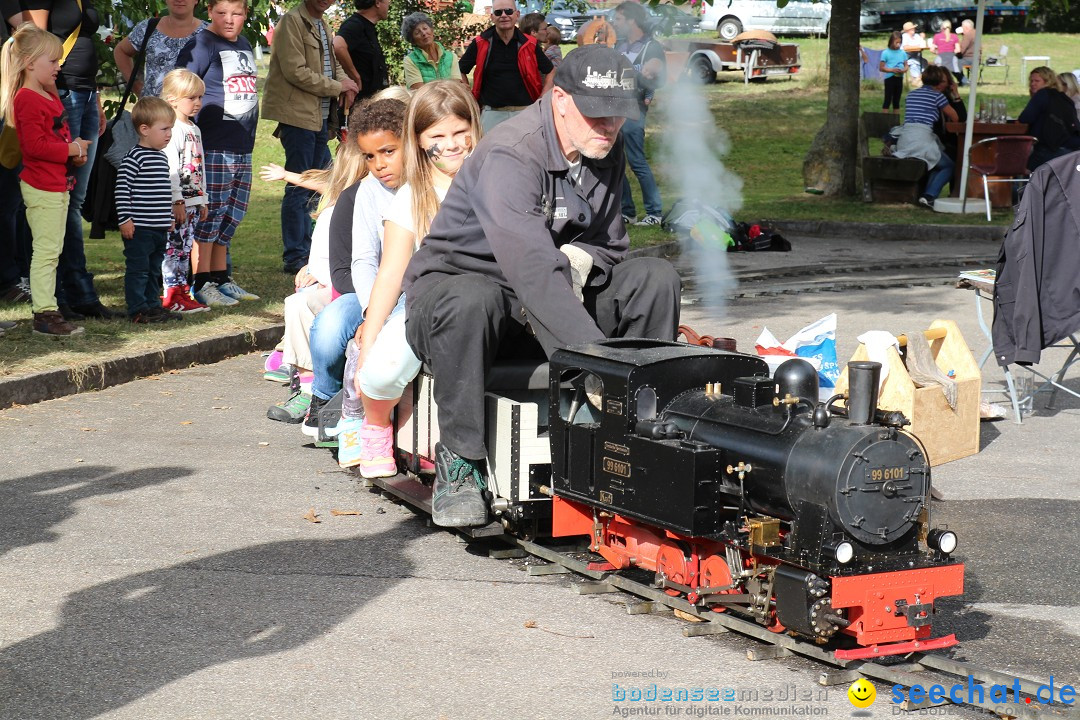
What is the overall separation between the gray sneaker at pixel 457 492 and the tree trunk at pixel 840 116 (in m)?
13.2

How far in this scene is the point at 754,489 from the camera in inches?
155

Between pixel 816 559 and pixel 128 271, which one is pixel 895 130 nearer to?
pixel 128 271

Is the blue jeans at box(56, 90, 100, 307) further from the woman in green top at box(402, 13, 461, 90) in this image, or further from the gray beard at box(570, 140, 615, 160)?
the gray beard at box(570, 140, 615, 160)

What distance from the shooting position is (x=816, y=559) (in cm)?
376

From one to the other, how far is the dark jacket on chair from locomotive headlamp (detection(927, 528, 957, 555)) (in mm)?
3310

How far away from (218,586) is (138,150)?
15.8 feet

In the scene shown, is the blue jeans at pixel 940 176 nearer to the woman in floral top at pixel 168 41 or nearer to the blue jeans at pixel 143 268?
the woman in floral top at pixel 168 41

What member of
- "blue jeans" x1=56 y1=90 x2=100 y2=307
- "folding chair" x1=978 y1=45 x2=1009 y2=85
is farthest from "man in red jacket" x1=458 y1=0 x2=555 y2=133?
"folding chair" x1=978 y1=45 x2=1009 y2=85

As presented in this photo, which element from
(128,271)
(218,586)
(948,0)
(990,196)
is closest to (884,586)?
(218,586)

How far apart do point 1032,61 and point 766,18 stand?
738 cm

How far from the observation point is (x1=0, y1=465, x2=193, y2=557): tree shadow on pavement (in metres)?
5.18

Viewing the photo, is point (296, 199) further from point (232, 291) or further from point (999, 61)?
point (999, 61)

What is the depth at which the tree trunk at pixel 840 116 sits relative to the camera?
16.8m

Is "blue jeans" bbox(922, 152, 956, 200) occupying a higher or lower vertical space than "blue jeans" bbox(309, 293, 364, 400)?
higher
